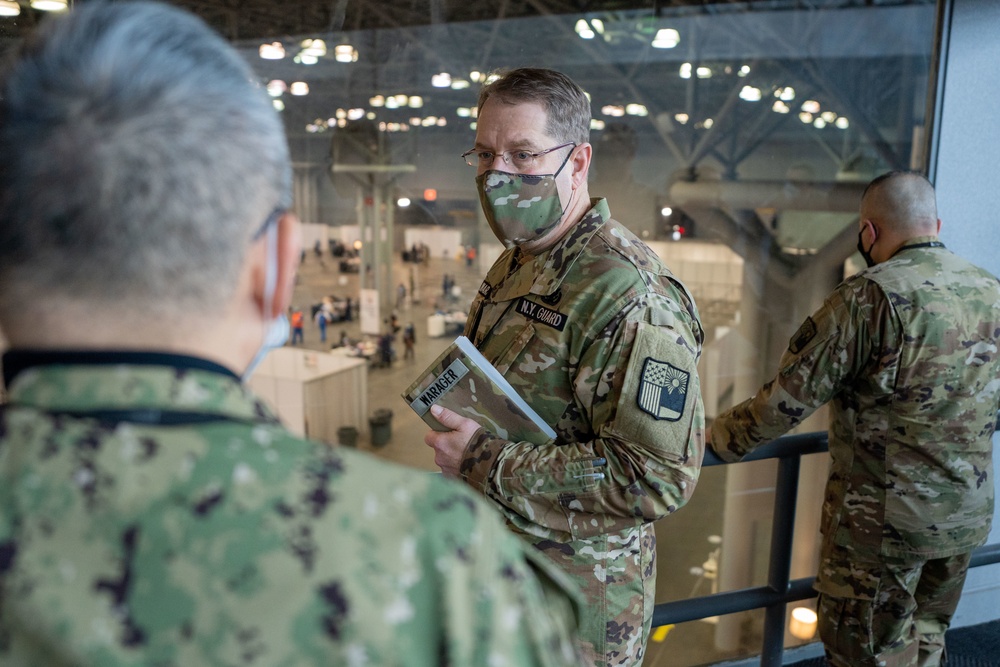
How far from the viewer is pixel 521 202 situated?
158 cm

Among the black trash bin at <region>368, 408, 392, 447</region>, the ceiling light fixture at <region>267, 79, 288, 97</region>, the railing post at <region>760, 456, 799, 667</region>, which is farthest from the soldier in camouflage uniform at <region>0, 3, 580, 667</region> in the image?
the black trash bin at <region>368, 408, 392, 447</region>

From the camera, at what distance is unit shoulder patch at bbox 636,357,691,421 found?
1383 mm

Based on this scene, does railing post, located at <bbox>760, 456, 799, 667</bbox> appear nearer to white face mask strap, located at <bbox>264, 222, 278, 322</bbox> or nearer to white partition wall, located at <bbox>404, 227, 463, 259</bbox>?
white face mask strap, located at <bbox>264, 222, 278, 322</bbox>

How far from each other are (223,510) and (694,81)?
7.63 metres

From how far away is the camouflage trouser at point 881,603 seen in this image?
2115 millimetres

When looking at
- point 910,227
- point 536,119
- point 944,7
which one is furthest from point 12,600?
point 944,7

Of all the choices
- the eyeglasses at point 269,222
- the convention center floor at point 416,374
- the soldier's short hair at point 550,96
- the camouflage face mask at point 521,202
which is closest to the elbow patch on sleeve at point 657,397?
the camouflage face mask at point 521,202

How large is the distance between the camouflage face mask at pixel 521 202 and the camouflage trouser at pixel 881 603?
1333 mm

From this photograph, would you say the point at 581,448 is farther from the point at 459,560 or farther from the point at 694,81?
the point at 694,81

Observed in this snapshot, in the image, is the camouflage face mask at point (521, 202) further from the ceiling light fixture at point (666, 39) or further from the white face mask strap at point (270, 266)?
the ceiling light fixture at point (666, 39)

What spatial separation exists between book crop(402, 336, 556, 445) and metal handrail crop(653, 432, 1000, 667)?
82 centimetres

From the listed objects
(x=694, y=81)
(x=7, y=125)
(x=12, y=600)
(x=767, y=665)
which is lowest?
(x=767, y=665)

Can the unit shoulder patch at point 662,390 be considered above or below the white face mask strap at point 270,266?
below

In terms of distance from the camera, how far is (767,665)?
2.37m
